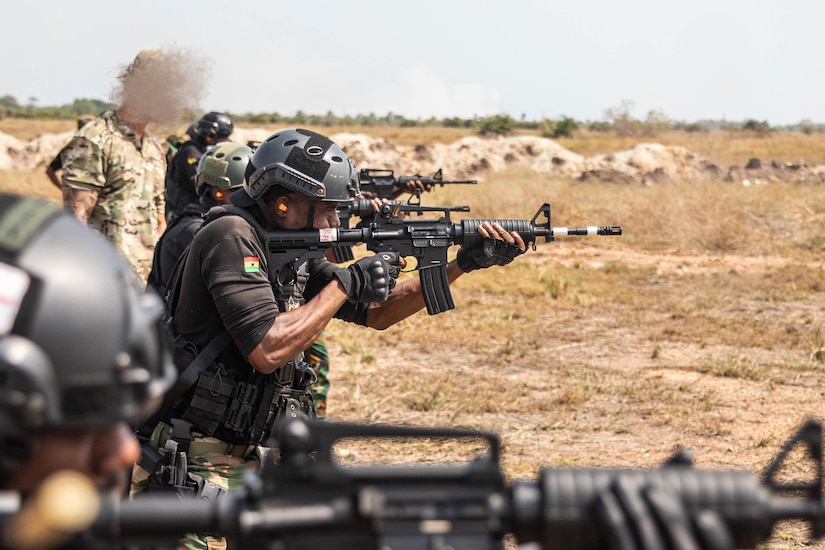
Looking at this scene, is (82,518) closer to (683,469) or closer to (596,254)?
(683,469)

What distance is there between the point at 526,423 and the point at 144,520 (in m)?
6.45

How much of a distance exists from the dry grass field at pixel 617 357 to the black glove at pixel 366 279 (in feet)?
8.99

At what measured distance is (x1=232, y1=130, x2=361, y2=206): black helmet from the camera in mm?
4074

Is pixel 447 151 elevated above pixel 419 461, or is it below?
above

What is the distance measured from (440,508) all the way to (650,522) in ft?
1.07

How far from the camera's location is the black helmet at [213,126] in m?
9.12

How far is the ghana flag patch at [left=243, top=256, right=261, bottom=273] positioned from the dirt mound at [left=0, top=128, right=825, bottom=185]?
1103 inches

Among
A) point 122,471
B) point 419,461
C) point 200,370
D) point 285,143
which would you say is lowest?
point 419,461

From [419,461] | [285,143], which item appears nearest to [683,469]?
[285,143]

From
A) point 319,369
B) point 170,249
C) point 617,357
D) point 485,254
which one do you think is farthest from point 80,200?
point 617,357

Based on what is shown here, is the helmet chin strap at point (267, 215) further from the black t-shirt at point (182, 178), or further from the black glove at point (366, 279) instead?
the black t-shirt at point (182, 178)

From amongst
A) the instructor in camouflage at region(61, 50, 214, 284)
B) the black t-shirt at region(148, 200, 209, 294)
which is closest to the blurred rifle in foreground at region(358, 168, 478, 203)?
the instructor in camouflage at region(61, 50, 214, 284)

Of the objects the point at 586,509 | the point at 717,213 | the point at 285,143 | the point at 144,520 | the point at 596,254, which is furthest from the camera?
the point at 717,213

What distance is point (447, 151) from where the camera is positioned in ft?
120
